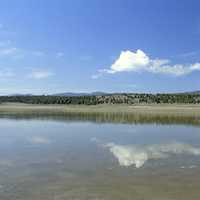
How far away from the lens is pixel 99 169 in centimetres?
1315

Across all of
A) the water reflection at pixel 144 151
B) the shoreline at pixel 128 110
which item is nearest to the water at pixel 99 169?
the water reflection at pixel 144 151

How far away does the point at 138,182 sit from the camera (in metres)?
11.3

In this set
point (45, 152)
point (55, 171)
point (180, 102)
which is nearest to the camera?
point (55, 171)

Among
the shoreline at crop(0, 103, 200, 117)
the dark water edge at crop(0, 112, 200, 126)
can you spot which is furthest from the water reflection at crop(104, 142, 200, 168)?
the shoreline at crop(0, 103, 200, 117)

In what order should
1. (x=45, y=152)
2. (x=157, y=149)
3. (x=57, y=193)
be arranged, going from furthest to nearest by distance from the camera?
(x=157, y=149)
(x=45, y=152)
(x=57, y=193)

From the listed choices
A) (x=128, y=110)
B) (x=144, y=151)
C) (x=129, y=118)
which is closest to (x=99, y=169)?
(x=144, y=151)

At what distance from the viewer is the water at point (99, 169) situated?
1006cm

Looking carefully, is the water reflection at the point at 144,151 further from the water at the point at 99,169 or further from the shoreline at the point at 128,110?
the shoreline at the point at 128,110

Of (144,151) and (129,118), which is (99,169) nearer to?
(144,151)

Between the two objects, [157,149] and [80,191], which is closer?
[80,191]

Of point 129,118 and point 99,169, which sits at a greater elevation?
point 129,118

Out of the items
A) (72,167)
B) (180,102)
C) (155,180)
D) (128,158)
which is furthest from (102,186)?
(180,102)

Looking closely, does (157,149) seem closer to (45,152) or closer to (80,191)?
(45,152)

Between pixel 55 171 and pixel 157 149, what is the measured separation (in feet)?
22.6
